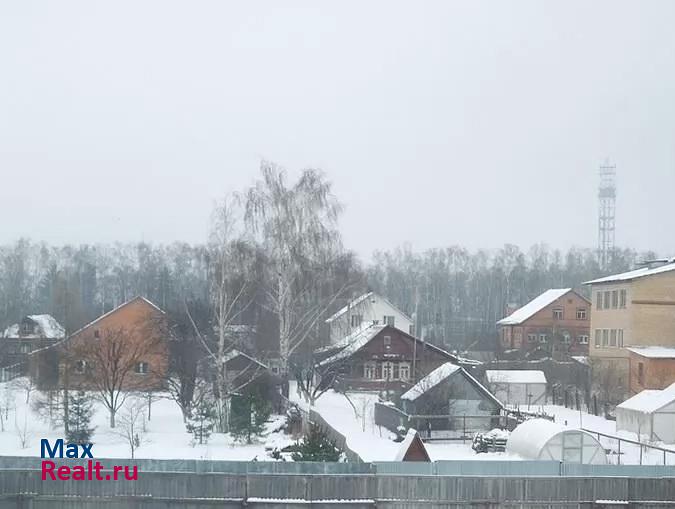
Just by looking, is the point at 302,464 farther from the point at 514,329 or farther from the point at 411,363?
the point at 514,329

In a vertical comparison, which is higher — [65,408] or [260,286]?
[260,286]

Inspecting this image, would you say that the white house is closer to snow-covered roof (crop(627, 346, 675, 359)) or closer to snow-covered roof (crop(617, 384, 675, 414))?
snow-covered roof (crop(627, 346, 675, 359))

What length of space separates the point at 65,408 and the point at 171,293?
56925 mm

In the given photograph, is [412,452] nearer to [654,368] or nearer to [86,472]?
[86,472]

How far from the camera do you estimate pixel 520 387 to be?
150 ft

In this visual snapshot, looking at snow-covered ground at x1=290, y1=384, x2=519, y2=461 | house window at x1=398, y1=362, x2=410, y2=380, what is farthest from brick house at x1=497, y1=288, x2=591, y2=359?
snow-covered ground at x1=290, y1=384, x2=519, y2=461

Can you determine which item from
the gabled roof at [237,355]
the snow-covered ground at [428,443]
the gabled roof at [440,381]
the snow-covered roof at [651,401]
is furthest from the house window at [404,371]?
the snow-covered roof at [651,401]

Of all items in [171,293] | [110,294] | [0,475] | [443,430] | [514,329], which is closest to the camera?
[0,475]

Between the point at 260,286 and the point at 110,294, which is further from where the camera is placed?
the point at 110,294

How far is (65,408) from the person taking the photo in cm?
3011

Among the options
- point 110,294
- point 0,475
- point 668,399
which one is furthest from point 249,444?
point 110,294

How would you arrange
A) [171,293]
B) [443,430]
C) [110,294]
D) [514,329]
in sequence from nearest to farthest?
[443,430] < [514,329] < [171,293] < [110,294]

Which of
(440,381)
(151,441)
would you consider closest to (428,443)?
(440,381)

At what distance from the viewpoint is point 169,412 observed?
39.5 metres
